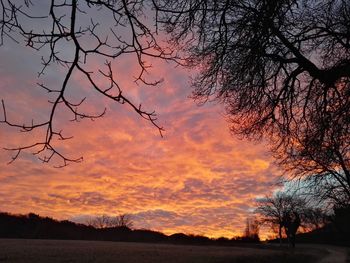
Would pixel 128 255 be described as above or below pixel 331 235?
below

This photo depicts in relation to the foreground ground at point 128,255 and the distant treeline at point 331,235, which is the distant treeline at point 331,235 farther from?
the foreground ground at point 128,255

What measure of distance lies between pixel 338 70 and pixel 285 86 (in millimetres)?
2102

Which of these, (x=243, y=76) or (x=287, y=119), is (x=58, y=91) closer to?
(x=243, y=76)

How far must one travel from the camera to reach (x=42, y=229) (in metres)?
72.6

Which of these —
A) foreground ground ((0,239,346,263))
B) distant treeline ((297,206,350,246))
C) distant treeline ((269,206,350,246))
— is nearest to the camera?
foreground ground ((0,239,346,263))

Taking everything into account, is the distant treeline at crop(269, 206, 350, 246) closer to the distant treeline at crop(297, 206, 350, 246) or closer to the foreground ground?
the distant treeline at crop(297, 206, 350, 246)

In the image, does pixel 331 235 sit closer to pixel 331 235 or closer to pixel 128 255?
pixel 331 235

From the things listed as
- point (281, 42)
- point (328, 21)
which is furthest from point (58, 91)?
point (328, 21)

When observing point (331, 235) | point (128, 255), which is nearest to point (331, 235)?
point (331, 235)

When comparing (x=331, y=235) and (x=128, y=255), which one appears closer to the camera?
(x=128, y=255)

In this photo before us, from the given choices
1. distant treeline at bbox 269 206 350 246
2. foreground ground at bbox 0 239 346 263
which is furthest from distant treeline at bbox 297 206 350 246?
foreground ground at bbox 0 239 346 263

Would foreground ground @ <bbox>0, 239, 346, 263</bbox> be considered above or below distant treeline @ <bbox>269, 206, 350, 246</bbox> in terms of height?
below

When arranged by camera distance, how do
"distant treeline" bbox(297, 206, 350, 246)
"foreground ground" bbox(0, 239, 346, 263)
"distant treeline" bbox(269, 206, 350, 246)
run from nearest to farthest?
"foreground ground" bbox(0, 239, 346, 263)
"distant treeline" bbox(297, 206, 350, 246)
"distant treeline" bbox(269, 206, 350, 246)

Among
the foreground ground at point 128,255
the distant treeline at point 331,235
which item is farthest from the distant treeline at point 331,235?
the foreground ground at point 128,255
